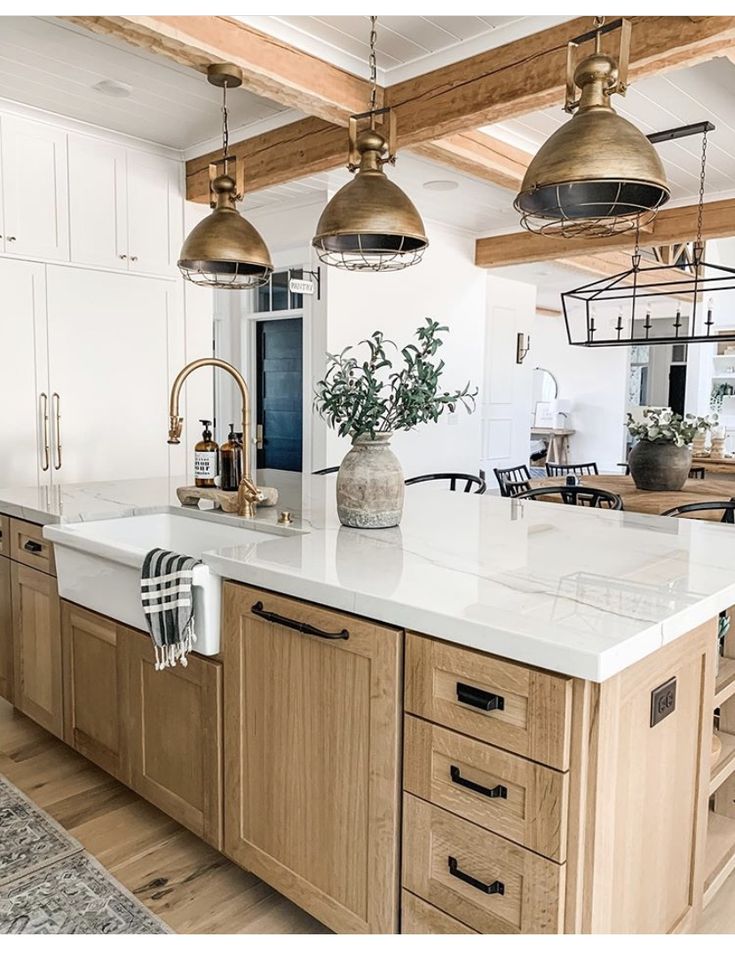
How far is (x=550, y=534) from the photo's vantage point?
6.95 ft

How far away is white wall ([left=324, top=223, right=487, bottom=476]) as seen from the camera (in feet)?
17.6

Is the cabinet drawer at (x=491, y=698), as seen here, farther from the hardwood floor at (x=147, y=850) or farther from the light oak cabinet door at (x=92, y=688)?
the light oak cabinet door at (x=92, y=688)

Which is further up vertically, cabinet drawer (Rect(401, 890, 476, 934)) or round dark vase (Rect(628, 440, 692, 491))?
round dark vase (Rect(628, 440, 692, 491))

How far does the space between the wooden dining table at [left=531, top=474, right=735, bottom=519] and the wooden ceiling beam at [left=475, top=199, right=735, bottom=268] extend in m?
1.57

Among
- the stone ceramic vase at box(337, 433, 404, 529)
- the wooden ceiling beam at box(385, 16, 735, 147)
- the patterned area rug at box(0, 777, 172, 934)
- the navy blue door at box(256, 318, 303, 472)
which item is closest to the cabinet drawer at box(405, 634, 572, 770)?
the stone ceramic vase at box(337, 433, 404, 529)

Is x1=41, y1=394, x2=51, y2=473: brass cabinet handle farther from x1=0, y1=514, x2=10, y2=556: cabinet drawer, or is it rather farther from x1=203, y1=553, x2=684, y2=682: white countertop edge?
x1=203, y1=553, x2=684, y2=682: white countertop edge

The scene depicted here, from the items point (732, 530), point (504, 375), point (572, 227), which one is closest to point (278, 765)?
point (732, 530)

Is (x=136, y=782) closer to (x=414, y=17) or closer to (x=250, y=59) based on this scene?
(x=250, y=59)

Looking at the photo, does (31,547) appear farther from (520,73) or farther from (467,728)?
(520,73)

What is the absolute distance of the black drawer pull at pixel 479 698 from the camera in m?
1.27

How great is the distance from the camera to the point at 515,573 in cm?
162

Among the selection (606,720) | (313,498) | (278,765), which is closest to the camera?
(606,720)

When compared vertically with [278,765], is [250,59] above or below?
above

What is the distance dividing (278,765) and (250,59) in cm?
253
